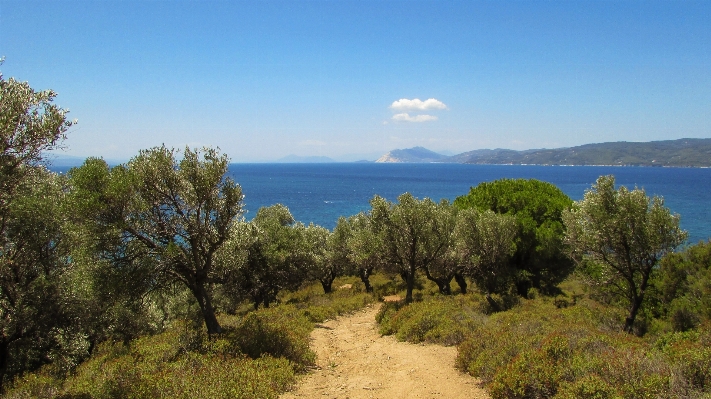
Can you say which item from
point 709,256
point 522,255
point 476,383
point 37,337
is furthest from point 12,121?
point 522,255

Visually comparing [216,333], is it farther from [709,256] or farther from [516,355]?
[709,256]

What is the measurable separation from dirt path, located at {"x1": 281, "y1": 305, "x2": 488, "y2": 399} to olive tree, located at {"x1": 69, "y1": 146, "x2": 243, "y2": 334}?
240 inches

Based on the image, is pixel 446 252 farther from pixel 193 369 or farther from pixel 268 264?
pixel 193 369

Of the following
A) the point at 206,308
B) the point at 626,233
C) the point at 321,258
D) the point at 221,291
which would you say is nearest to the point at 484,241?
the point at 626,233

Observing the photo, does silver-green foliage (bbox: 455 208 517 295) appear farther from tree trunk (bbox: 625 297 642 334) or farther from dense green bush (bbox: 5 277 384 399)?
dense green bush (bbox: 5 277 384 399)

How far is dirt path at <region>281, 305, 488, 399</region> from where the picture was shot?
39.1ft

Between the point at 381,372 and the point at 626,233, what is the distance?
15.8 meters

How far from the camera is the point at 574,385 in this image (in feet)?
28.7

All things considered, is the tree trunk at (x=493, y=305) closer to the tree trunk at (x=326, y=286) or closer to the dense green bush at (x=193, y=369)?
the dense green bush at (x=193, y=369)

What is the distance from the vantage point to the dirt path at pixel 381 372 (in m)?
11.9

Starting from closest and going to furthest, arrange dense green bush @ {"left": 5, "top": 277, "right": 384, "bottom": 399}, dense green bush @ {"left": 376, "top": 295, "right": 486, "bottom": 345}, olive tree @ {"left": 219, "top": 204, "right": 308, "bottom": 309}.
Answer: dense green bush @ {"left": 5, "top": 277, "right": 384, "bottom": 399} → dense green bush @ {"left": 376, "top": 295, "right": 486, "bottom": 345} → olive tree @ {"left": 219, "top": 204, "right": 308, "bottom": 309}

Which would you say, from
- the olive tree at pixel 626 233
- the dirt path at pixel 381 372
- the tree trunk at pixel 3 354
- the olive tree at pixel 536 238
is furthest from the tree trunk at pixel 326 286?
the tree trunk at pixel 3 354

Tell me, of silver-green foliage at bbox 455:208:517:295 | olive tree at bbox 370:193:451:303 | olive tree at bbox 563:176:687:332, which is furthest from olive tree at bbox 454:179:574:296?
olive tree at bbox 563:176:687:332

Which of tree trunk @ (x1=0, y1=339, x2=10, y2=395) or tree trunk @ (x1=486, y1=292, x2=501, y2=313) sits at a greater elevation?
tree trunk @ (x1=0, y1=339, x2=10, y2=395)
